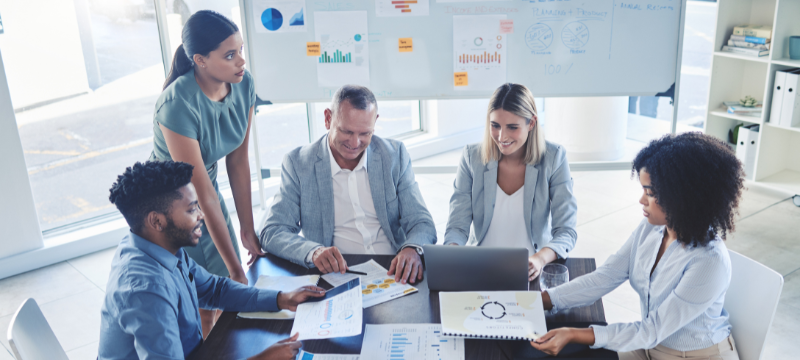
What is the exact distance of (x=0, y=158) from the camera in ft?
11.5

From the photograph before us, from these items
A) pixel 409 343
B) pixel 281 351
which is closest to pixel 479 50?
pixel 409 343

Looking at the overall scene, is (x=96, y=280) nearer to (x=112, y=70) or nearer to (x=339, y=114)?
(x=112, y=70)

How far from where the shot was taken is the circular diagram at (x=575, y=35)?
322 cm

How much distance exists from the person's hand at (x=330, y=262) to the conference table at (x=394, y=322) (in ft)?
0.21

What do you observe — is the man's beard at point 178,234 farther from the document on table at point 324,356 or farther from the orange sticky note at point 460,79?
the orange sticky note at point 460,79

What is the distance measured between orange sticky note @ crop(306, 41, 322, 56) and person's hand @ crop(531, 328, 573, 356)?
2195 mm

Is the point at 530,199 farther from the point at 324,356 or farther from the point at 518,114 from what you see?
the point at 324,356

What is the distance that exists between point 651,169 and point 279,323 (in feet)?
3.61

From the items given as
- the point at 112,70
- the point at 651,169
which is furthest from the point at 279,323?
the point at 112,70

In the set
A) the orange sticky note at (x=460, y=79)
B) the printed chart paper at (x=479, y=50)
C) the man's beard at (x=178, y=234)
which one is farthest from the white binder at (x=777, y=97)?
the man's beard at (x=178, y=234)

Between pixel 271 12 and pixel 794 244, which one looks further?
pixel 794 244

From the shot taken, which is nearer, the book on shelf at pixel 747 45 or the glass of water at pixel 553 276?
the glass of water at pixel 553 276

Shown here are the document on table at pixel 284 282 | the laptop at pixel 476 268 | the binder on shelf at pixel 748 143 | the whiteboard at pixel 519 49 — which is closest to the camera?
the laptop at pixel 476 268

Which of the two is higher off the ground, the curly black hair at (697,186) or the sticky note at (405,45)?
the sticky note at (405,45)
